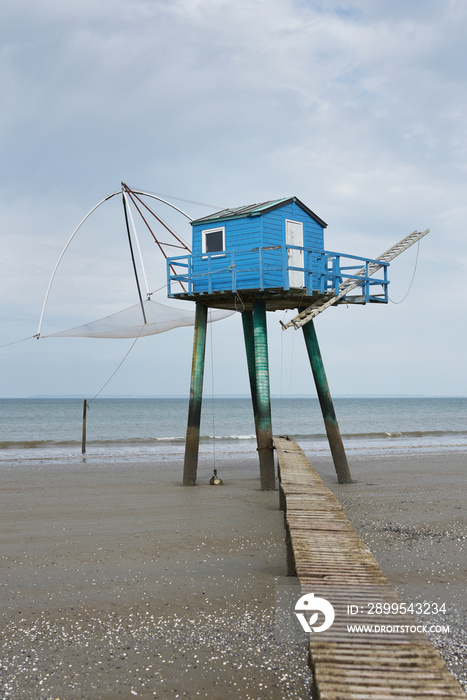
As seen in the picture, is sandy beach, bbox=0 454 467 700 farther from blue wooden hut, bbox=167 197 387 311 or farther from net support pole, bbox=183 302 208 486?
blue wooden hut, bbox=167 197 387 311

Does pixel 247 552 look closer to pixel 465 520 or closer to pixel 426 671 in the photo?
pixel 465 520

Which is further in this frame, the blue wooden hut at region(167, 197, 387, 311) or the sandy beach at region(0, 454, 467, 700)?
the blue wooden hut at region(167, 197, 387, 311)

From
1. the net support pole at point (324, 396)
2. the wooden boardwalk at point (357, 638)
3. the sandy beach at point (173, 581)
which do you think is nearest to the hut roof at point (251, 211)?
the net support pole at point (324, 396)

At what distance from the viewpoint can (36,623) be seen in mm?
7035

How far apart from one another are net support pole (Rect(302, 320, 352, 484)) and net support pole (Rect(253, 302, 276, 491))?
5.37ft

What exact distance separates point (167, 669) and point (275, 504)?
340 inches

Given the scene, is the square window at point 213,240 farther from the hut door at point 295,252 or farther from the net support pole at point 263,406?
the net support pole at point 263,406

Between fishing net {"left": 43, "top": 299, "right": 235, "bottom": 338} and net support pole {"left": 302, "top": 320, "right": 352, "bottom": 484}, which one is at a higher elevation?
fishing net {"left": 43, "top": 299, "right": 235, "bottom": 338}

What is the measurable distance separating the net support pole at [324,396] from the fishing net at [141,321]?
348cm

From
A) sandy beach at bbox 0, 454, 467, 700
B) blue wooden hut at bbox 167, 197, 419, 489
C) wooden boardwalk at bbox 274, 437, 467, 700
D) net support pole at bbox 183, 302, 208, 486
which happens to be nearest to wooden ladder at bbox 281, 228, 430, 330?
blue wooden hut at bbox 167, 197, 419, 489

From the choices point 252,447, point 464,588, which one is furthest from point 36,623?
point 252,447

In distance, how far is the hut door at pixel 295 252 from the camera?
16669 millimetres

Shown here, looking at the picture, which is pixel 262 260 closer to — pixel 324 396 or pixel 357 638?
pixel 324 396

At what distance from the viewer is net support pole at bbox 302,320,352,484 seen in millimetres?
17594
